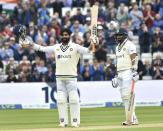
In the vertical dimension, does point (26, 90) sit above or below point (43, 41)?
below

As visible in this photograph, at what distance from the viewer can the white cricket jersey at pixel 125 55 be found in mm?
13148

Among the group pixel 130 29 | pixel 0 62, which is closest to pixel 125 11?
pixel 130 29

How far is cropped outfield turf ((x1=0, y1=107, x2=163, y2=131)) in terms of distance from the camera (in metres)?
13.5

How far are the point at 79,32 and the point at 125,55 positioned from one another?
10610 millimetres

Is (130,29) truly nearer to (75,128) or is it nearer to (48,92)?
(48,92)

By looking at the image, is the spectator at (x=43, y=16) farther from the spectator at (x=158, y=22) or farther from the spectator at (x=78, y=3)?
the spectator at (x=158, y=22)

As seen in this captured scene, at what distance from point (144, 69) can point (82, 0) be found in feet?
18.9

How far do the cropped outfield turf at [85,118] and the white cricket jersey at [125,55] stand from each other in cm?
135

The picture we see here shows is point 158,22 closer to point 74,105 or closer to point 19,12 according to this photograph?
point 19,12

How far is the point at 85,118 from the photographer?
1579 cm

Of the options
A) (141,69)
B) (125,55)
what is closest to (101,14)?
(141,69)

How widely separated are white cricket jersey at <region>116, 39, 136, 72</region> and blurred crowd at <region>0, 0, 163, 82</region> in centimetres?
789

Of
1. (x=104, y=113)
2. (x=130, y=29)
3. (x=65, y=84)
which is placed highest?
(x=130, y=29)

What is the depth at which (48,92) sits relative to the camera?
66.0ft
